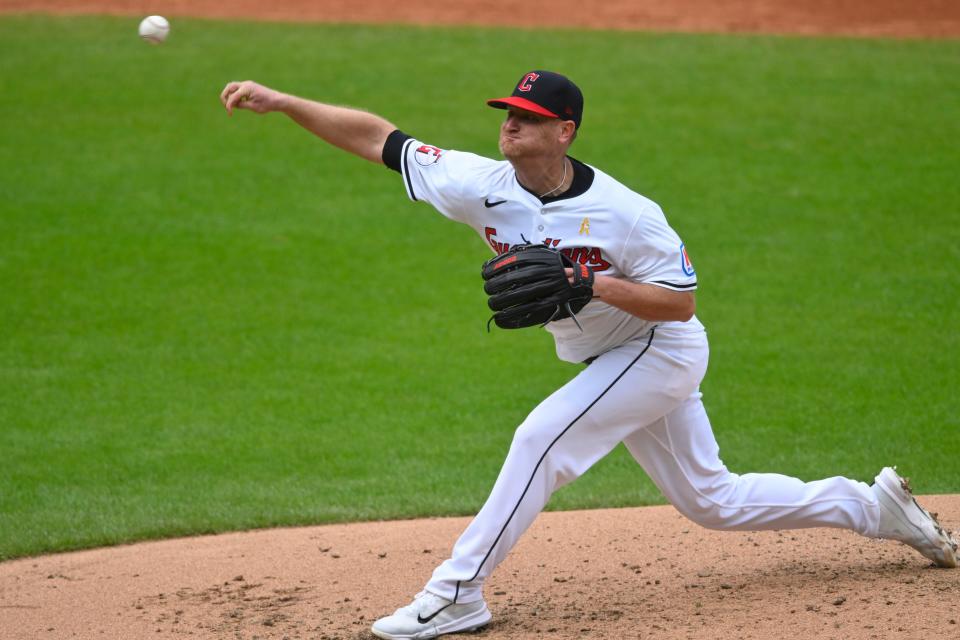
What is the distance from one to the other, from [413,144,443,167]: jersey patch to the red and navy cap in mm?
331

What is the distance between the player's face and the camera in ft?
13.4

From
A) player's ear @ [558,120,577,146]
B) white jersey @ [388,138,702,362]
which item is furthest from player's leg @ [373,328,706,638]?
player's ear @ [558,120,577,146]

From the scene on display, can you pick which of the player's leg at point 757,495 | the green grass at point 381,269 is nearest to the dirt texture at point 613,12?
the green grass at point 381,269

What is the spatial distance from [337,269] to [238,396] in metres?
2.61

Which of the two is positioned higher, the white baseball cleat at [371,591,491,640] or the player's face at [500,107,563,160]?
the player's face at [500,107,563,160]

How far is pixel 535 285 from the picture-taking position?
12.7 feet

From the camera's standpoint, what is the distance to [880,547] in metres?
4.99

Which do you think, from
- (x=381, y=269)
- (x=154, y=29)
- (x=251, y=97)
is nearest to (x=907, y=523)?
(x=251, y=97)

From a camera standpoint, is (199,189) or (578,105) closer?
(578,105)

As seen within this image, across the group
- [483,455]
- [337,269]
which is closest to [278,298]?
[337,269]

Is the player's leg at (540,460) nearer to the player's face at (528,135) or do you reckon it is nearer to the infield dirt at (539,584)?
the infield dirt at (539,584)

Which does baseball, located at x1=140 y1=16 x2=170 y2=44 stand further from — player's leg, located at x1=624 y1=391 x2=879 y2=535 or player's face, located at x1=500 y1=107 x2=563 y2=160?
player's leg, located at x1=624 y1=391 x2=879 y2=535

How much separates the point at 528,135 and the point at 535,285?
54cm

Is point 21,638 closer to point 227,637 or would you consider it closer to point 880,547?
point 227,637
